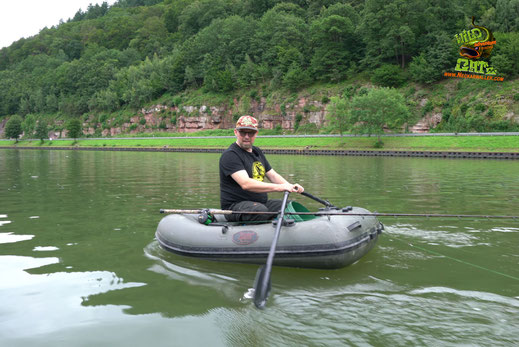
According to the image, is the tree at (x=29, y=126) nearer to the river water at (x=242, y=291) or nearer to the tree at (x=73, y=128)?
the tree at (x=73, y=128)

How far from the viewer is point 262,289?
14.1 feet

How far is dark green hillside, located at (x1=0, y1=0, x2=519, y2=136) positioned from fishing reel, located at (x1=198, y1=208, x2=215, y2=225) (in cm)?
4415

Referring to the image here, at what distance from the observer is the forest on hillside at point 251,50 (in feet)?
191

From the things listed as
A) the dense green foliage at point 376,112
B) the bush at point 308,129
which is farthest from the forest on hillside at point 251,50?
the dense green foliage at point 376,112

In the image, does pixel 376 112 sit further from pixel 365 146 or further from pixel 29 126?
pixel 29 126

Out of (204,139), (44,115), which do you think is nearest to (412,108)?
(204,139)

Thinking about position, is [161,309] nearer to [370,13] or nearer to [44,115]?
[370,13]

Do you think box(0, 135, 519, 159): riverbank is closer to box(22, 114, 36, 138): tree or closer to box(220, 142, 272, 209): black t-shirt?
box(220, 142, 272, 209): black t-shirt

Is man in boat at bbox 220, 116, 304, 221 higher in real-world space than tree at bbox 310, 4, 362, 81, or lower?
lower

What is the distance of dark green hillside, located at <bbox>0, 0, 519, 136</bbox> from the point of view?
183 ft

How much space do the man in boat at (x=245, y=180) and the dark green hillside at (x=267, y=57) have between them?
43.7 m

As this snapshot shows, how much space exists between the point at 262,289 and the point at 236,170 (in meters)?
2.29

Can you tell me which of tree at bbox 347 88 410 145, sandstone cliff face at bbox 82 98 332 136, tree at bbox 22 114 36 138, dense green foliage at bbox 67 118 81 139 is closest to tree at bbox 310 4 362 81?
sandstone cliff face at bbox 82 98 332 136

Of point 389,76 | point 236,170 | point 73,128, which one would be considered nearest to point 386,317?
point 236,170
